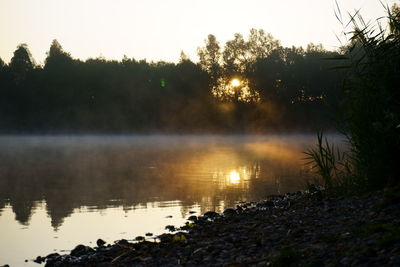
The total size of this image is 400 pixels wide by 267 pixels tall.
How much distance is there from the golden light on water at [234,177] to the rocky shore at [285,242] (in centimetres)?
1157

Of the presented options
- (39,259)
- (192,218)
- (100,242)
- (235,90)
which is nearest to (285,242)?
(100,242)

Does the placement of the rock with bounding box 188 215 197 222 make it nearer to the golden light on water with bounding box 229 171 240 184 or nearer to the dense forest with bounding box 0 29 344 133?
the golden light on water with bounding box 229 171 240 184

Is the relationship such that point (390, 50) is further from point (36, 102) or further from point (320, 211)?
point (36, 102)

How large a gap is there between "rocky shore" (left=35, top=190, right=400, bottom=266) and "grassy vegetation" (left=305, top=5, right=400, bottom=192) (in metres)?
0.80

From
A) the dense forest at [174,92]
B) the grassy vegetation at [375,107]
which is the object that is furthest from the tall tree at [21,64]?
the grassy vegetation at [375,107]

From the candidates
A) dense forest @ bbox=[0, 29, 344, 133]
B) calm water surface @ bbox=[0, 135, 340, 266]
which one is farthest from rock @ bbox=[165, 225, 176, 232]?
dense forest @ bbox=[0, 29, 344, 133]

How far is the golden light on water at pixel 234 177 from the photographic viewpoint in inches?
998

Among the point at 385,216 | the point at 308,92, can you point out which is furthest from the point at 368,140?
the point at 308,92

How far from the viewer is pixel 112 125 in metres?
99.4

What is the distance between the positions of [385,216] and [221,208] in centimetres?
980

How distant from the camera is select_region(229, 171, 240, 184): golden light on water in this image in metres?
25.3

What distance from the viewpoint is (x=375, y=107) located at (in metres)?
10.5

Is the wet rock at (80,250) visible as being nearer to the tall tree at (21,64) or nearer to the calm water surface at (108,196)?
the calm water surface at (108,196)

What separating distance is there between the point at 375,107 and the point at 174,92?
9038cm
